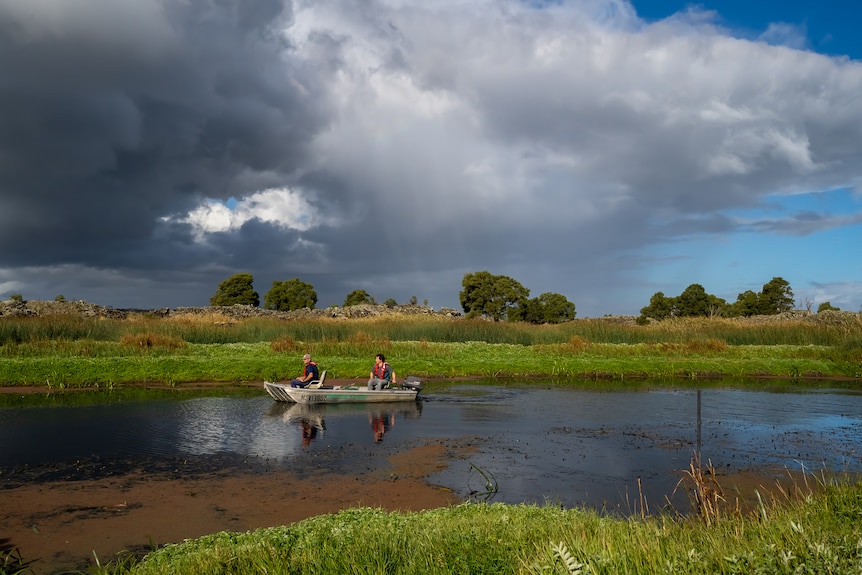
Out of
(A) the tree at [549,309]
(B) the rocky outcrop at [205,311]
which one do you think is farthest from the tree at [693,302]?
(B) the rocky outcrop at [205,311]

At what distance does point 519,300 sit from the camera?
82.0 m

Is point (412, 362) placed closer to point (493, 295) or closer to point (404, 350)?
point (404, 350)

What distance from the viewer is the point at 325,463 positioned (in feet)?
52.2

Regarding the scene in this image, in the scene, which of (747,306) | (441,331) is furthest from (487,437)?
(747,306)

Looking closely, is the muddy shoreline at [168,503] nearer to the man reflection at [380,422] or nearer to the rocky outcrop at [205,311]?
the man reflection at [380,422]

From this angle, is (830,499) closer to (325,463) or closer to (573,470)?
(573,470)

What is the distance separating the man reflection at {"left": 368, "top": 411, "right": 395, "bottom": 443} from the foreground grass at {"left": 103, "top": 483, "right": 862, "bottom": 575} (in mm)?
9756

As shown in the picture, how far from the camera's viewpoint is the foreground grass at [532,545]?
17.3 feet

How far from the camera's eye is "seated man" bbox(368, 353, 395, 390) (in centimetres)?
2555

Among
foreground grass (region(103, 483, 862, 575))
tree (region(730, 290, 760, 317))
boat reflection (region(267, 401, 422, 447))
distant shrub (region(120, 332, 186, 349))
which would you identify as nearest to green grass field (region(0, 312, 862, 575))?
foreground grass (region(103, 483, 862, 575))

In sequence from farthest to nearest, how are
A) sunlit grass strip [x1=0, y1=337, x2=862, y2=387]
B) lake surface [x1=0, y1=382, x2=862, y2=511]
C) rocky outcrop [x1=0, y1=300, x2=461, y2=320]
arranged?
1. rocky outcrop [x1=0, y1=300, x2=461, y2=320]
2. sunlit grass strip [x1=0, y1=337, x2=862, y2=387]
3. lake surface [x1=0, y1=382, x2=862, y2=511]

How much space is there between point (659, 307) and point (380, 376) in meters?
63.9

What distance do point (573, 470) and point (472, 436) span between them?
14.9 ft

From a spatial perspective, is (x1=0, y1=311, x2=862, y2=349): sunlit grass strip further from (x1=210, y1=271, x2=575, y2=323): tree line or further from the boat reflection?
(x1=210, y1=271, x2=575, y2=323): tree line
